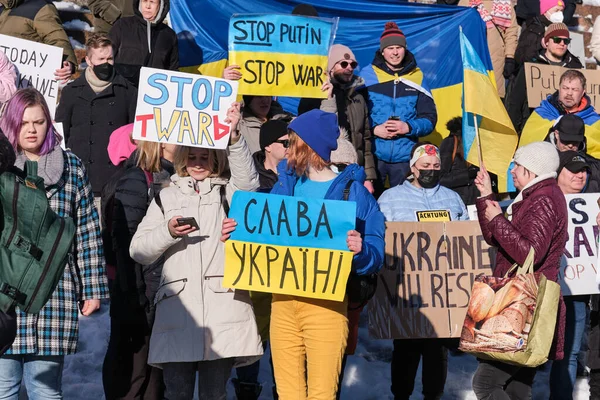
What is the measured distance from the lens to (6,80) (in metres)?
7.61

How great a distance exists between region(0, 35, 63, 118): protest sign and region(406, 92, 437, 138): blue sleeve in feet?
10.2

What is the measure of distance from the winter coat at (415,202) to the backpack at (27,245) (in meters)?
3.35

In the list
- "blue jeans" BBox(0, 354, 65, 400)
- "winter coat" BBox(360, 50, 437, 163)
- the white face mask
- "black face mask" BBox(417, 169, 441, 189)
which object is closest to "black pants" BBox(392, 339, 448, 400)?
"black face mask" BBox(417, 169, 441, 189)

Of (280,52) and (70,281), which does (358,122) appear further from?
(70,281)

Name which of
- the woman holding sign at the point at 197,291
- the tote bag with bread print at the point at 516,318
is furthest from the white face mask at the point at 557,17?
the woman holding sign at the point at 197,291

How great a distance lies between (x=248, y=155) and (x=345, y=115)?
266 cm

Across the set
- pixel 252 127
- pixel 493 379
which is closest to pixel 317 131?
pixel 493 379

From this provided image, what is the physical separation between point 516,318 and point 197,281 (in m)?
1.90

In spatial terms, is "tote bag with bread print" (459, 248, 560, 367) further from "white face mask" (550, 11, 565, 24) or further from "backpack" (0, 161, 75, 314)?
"white face mask" (550, 11, 565, 24)

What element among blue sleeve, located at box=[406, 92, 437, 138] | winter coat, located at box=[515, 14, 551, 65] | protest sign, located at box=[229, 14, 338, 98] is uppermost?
winter coat, located at box=[515, 14, 551, 65]

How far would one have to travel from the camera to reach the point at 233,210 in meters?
6.14

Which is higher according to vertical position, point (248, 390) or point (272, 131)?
point (272, 131)

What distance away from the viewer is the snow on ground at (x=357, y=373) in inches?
318

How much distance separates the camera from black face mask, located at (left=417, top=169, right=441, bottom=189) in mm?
8055
